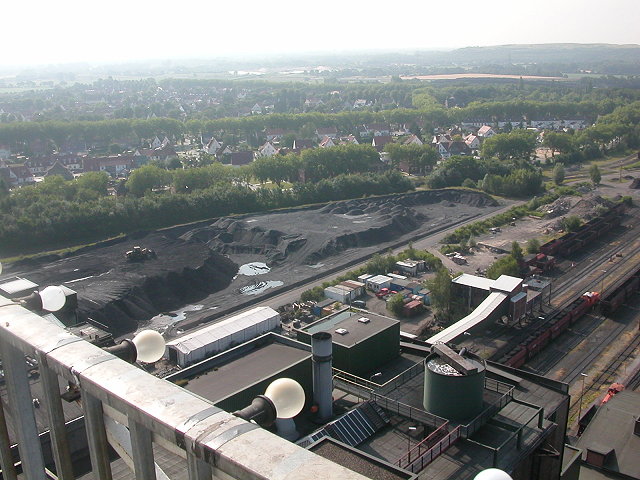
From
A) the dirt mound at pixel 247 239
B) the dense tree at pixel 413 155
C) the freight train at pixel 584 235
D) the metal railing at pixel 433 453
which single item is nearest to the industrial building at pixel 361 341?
the metal railing at pixel 433 453

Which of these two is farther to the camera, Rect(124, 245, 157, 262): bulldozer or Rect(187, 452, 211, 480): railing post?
Rect(124, 245, 157, 262): bulldozer

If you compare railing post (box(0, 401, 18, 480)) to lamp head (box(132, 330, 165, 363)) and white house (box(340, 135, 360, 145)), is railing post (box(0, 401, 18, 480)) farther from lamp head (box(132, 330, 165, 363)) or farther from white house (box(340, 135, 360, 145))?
white house (box(340, 135, 360, 145))

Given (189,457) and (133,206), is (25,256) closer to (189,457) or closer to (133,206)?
(133,206)

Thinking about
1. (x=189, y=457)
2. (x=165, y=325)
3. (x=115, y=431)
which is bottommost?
(x=165, y=325)

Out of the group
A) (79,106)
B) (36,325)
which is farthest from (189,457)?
(79,106)

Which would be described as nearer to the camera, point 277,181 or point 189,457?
point 189,457

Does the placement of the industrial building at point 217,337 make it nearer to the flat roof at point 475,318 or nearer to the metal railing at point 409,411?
the flat roof at point 475,318

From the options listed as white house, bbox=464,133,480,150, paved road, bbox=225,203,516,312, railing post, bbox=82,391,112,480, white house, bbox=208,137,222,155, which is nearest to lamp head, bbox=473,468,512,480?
railing post, bbox=82,391,112,480
